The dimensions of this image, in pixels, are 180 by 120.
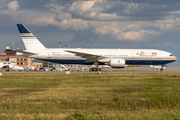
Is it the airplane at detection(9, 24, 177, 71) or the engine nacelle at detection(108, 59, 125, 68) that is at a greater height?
the airplane at detection(9, 24, 177, 71)

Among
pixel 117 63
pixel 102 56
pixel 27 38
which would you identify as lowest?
pixel 117 63

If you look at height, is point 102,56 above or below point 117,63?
above

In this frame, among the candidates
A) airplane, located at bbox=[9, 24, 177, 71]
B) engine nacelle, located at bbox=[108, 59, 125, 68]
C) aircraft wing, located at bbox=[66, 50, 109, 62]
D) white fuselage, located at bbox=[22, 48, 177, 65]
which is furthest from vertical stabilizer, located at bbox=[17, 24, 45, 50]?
engine nacelle, located at bbox=[108, 59, 125, 68]

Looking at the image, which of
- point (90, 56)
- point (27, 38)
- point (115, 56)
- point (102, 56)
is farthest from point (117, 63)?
point (27, 38)

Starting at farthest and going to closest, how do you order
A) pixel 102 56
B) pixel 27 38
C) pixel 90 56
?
pixel 27 38
pixel 90 56
pixel 102 56

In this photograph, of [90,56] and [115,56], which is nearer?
[90,56]

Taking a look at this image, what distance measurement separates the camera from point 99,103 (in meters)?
13.5

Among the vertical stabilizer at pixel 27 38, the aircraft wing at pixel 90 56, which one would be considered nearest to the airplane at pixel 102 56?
the aircraft wing at pixel 90 56

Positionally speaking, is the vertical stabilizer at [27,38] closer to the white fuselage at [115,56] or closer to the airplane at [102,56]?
the airplane at [102,56]

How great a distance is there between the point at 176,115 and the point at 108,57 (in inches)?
1511

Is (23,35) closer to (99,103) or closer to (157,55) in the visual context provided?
(157,55)

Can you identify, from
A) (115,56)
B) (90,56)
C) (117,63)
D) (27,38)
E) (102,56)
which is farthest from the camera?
(27,38)

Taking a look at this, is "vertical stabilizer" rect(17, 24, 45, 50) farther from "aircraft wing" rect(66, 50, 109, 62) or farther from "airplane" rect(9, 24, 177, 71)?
"aircraft wing" rect(66, 50, 109, 62)

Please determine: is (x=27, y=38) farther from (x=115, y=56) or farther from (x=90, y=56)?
(x=115, y=56)
